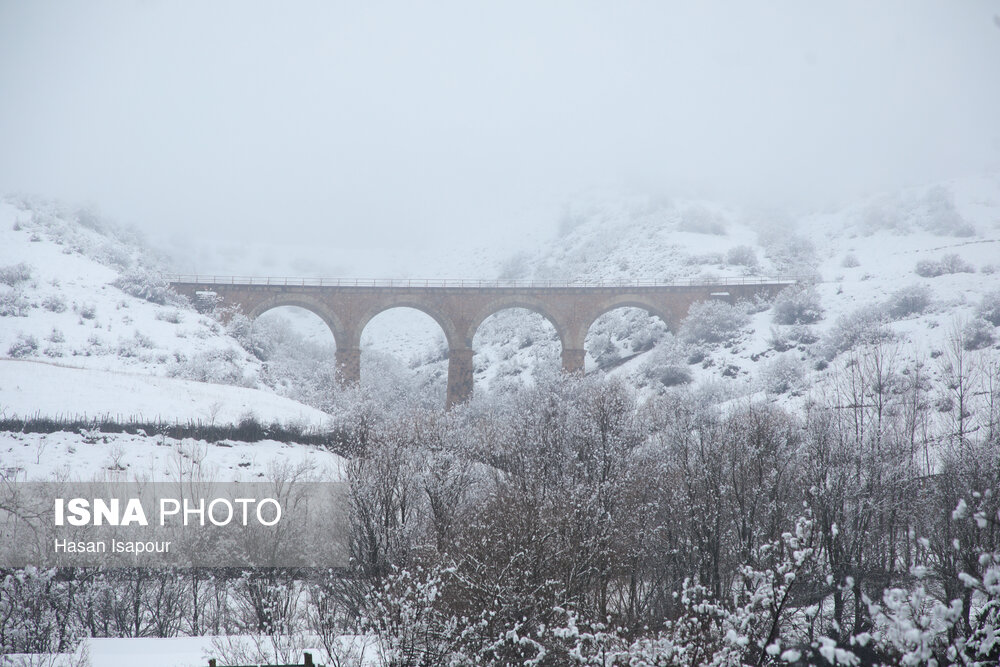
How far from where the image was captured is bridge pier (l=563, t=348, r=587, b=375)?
42.4 metres

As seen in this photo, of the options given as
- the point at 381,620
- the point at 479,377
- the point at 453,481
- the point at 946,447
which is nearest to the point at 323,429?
the point at 453,481

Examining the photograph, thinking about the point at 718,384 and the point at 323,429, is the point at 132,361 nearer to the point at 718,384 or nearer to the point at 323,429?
the point at 323,429

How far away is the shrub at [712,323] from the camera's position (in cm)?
4178

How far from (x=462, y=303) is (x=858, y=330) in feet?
76.1

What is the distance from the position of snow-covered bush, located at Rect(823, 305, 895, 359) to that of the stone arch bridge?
25.8 ft

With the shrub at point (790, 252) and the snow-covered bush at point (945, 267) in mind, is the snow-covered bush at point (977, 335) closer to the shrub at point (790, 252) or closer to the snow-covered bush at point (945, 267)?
the snow-covered bush at point (945, 267)

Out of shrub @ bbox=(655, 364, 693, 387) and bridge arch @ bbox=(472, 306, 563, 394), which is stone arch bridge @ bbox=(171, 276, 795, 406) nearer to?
bridge arch @ bbox=(472, 306, 563, 394)

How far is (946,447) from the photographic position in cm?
2228

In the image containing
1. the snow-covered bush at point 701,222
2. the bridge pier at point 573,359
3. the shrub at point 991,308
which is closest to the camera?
the shrub at point 991,308

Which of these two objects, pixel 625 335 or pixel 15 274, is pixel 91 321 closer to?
pixel 15 274

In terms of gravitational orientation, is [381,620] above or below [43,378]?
below

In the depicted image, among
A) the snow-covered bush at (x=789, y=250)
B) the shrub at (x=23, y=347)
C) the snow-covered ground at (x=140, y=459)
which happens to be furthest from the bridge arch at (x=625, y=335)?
the shrub at (x=23, y=347)

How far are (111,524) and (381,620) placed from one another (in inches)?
377

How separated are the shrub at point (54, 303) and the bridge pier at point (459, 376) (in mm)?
24550
